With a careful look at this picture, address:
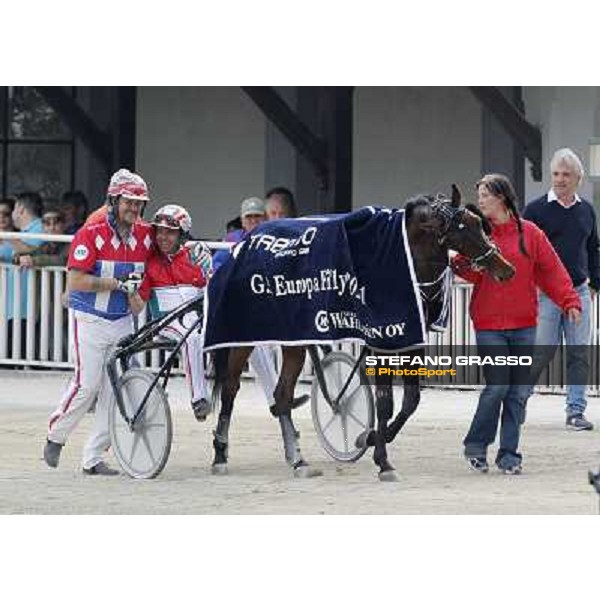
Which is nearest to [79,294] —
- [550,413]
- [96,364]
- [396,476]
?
[96,364]

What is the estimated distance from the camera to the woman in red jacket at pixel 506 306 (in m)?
12.3

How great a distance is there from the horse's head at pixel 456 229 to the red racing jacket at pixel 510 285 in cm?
21

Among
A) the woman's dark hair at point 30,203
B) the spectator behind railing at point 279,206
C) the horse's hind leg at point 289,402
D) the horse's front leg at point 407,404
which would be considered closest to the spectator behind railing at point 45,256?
the woman's dark hair at point 30,203

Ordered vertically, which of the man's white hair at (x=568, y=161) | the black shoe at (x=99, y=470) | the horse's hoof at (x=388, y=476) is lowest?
the black shoe at (x=99, y=470)

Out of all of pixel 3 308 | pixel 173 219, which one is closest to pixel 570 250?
pixel 173 219

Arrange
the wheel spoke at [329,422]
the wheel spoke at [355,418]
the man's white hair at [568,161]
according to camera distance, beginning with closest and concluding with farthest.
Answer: the wheel spoke at [355,418], the wheel spoke at [329,422], the man's white hair at [568,161]

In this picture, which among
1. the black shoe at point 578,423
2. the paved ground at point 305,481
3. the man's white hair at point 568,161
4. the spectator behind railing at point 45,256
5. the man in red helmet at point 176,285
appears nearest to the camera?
the paved ground at point 305,481

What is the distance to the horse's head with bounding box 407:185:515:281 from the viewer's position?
11.9 meters

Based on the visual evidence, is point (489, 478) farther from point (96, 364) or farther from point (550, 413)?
point (550, 413)

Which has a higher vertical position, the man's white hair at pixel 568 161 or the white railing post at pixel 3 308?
the man's white hair at pixel 568 161

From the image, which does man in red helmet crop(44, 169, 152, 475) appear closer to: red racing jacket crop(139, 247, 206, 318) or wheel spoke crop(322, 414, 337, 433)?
red racing jacket crop(139, 247, 206, 318)

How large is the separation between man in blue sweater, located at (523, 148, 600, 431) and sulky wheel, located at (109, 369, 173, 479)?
306 centimetres

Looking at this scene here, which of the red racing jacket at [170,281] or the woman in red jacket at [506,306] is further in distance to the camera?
the red racing jacket at [170,281]

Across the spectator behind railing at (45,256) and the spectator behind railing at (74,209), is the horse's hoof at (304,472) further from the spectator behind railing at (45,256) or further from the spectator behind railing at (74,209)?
the spectator behind railing at (74,209)
